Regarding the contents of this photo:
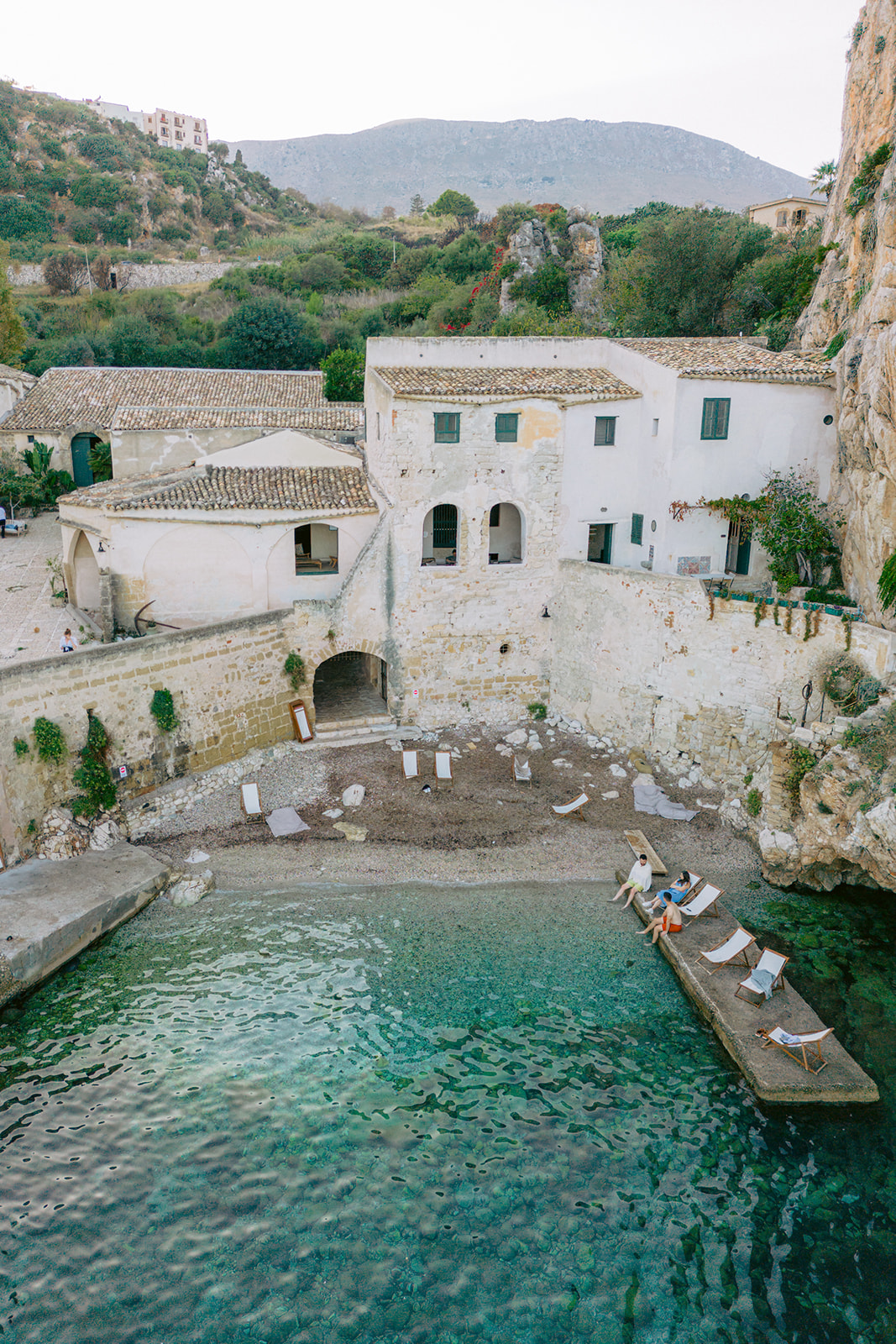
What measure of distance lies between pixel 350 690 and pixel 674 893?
12.4 meters

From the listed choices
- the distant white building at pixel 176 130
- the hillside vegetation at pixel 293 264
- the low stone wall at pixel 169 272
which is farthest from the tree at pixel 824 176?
the distant white building at pixel 176 130

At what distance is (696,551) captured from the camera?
2211cm

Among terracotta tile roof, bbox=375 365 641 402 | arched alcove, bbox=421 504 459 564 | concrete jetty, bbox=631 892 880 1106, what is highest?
terracotta tile roof, bbox=375 365 641 402

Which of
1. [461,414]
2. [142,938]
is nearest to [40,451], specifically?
[461,414]

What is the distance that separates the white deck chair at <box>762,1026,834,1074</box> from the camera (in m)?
11.9

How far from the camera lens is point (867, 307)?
1903 cm

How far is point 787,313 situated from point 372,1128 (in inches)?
1039

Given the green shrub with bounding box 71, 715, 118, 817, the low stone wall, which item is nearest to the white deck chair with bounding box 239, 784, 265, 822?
the green shrub with bounding box 71, 715, 118, 817

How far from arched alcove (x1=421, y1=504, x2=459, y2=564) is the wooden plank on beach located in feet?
33.7

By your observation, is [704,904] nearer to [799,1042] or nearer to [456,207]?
[799,1042]

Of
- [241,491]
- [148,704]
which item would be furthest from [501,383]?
[148,704]

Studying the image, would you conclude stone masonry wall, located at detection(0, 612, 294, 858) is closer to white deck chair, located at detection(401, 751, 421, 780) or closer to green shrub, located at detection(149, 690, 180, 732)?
green shrub, located at detection(149, 690, 180, 732)

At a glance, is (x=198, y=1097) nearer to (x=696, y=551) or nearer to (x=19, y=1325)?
(x=19, y=1325)

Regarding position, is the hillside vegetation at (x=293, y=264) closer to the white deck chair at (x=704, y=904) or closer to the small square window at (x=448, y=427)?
the small square window at (x=448, y=427)
